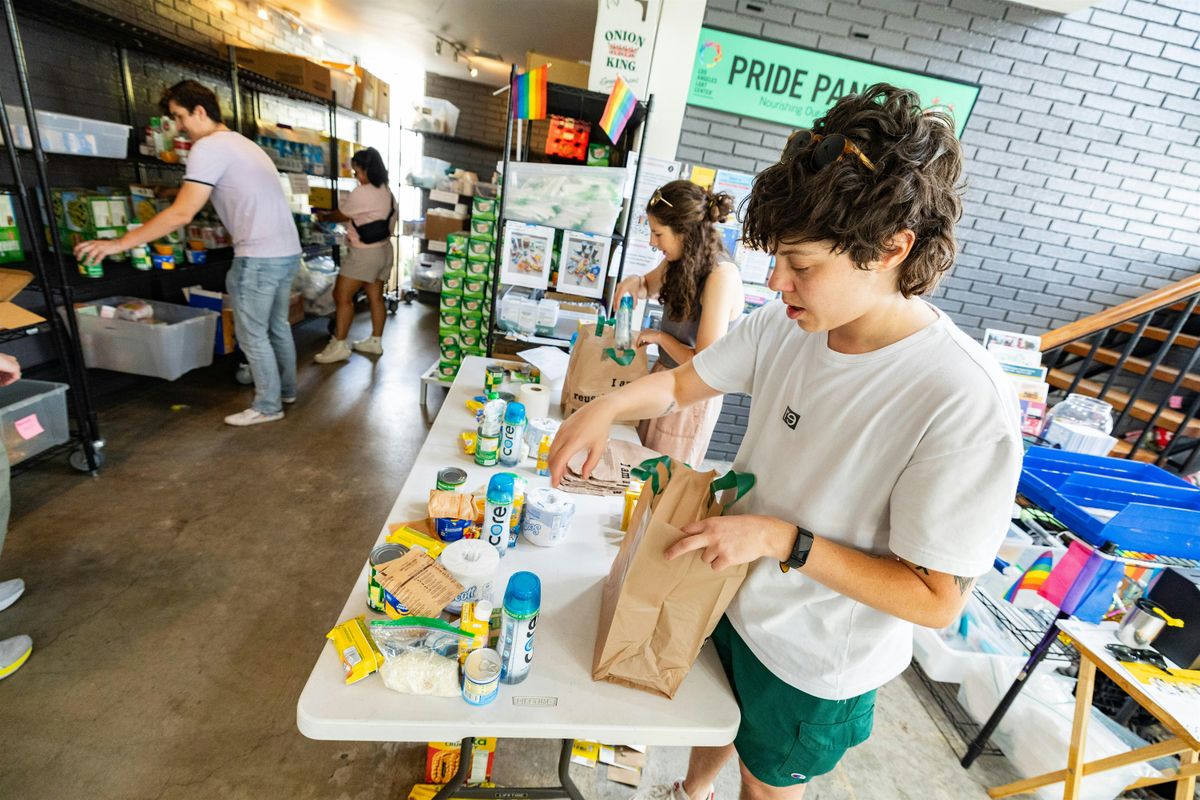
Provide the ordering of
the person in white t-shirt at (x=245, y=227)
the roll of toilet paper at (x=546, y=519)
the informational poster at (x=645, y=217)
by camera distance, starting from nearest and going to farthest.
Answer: the roll of toilet paper at (x=546, y=519), the person in white t-shirt at (x=245, y=227), the informational poster at (x=645, y=217)

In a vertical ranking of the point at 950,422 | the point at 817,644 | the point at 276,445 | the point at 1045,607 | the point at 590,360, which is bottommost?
the point at 276,445

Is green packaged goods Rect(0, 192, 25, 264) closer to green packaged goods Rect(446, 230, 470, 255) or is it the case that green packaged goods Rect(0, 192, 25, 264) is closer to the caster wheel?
the caster wheel

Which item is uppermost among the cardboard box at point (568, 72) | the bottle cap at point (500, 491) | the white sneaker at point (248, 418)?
the cardboard box at point (568, 72)

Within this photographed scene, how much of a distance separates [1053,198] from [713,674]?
13.5ft

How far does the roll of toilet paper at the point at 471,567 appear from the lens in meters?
1.12

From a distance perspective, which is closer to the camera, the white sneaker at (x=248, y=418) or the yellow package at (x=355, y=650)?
the yellow package at (x=355, y=650)

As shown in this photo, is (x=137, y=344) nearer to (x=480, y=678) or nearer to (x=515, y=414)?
(x=515, y=414)

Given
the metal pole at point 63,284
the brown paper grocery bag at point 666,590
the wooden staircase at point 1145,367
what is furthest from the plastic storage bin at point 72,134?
the wooden staircase at point 1145,367

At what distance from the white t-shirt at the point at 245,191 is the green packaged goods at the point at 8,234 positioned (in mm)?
814

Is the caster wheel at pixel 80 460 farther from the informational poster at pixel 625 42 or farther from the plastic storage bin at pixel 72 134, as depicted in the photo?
the informational poster at pixel 625 42

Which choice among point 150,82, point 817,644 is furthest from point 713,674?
point 150,82

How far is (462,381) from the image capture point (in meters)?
2.29

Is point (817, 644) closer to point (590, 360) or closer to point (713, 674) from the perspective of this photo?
point (713, 674)

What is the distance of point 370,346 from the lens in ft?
16.3
